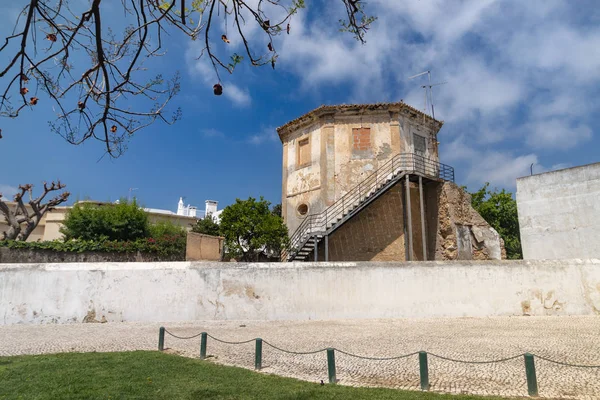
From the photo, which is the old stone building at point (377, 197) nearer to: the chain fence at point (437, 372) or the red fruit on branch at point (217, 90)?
the chain fence at point (437, 372)

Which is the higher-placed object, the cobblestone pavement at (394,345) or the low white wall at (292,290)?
the low white wall at (292,290)

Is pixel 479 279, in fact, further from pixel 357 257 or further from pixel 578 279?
pixel 357 257

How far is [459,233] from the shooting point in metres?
19.6

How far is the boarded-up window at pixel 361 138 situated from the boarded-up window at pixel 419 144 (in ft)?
8.70

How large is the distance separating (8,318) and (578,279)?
52.0ft

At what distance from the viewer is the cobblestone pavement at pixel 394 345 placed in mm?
5316

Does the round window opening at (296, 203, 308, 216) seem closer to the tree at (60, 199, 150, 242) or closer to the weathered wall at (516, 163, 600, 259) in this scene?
the tree at (60, 199, 150, 242)

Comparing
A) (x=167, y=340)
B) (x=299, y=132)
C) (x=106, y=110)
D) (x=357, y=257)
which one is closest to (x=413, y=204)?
(x=357, y=257)

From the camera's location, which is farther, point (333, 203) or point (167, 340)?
point (333, 203)

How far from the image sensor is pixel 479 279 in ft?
38.0

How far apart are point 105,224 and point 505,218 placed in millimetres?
29175

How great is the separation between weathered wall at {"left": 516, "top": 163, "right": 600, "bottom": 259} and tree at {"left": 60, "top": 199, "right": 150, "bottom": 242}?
20.3 meters

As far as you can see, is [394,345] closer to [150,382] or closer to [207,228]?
[150,382]

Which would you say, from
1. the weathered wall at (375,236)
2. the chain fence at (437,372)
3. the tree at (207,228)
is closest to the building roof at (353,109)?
the weathered wall at (375,236)
